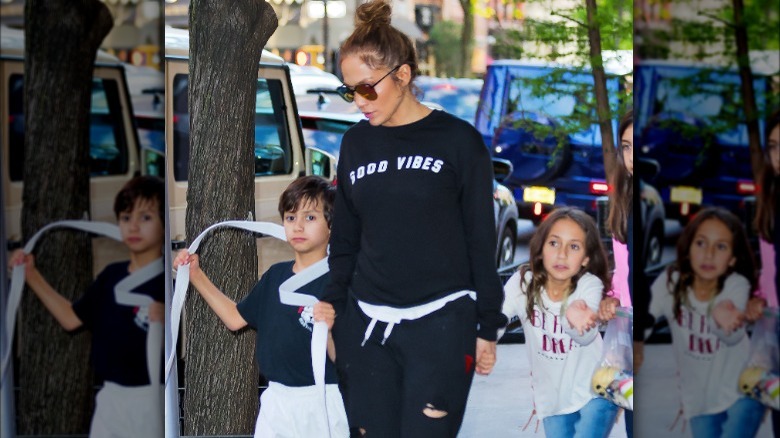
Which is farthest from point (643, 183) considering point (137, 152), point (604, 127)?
point (137, 152)

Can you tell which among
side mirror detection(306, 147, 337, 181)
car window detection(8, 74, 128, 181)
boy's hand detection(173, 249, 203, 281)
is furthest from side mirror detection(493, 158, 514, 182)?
car window detection(8, 74, 128, 181)

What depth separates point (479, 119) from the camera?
13.0 feet

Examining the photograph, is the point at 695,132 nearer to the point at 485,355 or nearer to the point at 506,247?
the point at 506,247

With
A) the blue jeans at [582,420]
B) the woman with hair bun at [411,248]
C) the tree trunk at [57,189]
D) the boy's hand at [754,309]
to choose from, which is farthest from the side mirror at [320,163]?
the boy's hand at [754,309]

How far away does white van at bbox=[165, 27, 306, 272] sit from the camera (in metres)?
4.06

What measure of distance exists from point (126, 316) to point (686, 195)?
171cm

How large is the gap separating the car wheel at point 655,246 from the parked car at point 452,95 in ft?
2.12

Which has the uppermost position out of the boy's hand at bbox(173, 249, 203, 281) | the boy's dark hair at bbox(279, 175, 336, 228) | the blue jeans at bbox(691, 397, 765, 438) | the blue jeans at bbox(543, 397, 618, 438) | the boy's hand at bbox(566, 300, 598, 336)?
the boy's dark hair at bbox(279, 175, 336, 228)

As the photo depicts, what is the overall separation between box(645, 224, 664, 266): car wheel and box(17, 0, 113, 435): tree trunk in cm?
168

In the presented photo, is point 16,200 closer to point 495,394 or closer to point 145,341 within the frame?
point 145,341

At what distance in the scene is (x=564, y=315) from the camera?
4066 mm

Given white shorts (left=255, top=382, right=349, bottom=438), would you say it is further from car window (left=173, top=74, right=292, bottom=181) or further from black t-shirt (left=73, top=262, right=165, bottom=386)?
car window (left=173, top=74, right=292, bottom=181)

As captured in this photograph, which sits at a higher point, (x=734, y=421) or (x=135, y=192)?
(x=135, y=192)

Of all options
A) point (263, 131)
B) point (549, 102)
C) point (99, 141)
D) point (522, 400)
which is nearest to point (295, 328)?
point (263, 131)
